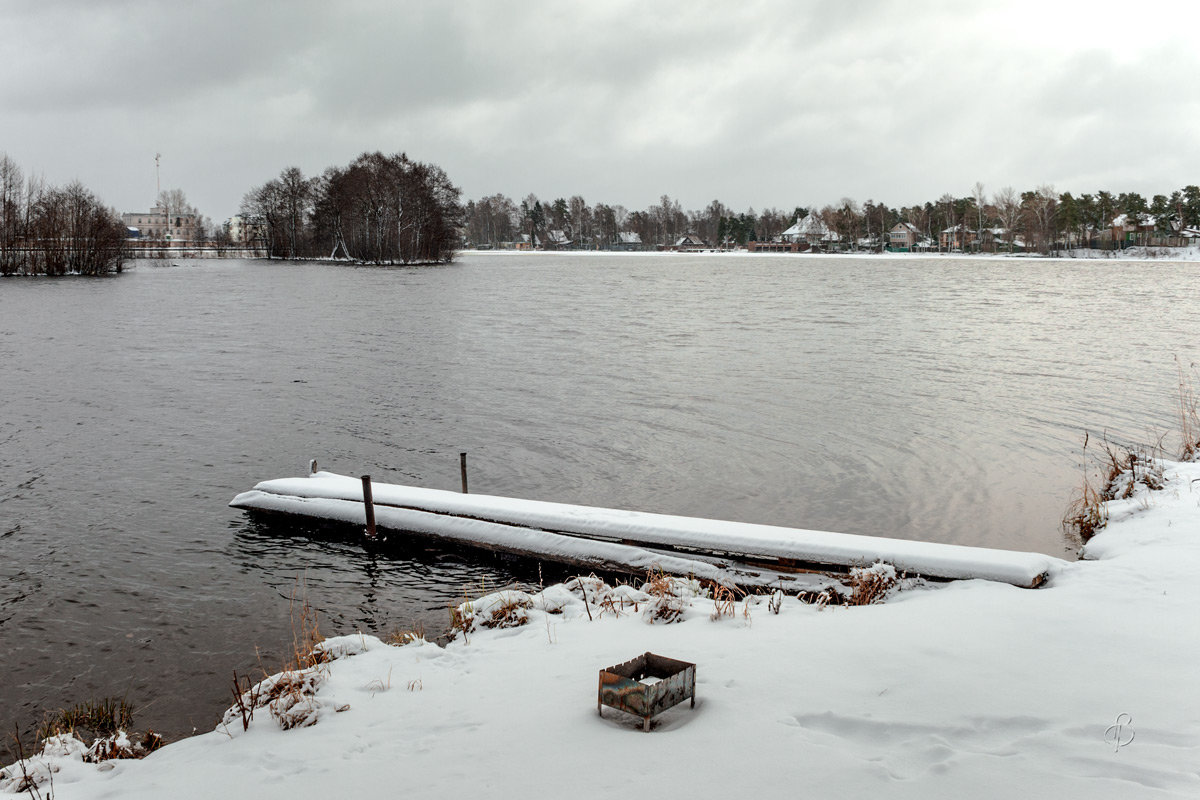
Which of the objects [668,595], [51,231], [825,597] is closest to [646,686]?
[668,595]

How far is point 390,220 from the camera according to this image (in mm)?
112500

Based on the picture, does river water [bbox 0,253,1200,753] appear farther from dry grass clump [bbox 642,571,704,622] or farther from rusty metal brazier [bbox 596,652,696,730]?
rusty metal brazier [bbox 596,652,696,730]

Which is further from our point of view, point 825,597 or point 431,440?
point 431,440

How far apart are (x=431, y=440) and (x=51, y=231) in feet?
261

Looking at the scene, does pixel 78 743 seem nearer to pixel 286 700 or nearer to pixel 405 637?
pixel 286 700

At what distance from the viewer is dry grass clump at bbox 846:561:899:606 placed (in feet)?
27.7

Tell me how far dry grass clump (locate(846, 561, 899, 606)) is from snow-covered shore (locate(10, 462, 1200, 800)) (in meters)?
0.55

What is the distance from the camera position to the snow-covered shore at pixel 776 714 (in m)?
4.62

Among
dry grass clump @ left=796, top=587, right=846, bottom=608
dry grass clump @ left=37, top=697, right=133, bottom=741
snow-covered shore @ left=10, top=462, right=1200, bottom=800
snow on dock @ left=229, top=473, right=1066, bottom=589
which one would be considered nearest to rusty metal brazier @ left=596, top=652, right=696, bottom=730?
snow-covered shore @ left=10, top=462, right=1200, bottom=800

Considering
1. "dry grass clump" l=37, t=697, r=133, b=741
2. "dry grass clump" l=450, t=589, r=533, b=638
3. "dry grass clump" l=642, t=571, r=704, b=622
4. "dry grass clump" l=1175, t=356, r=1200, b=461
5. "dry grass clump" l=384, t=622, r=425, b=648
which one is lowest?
"dry grass clump" l=37, t=697, r=133, b=741

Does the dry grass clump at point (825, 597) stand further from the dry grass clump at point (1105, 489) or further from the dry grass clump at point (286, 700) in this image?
the dry grass clump at point (286, 700)

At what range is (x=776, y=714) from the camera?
5.36 m

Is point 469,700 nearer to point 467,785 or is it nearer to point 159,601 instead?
point 467,785

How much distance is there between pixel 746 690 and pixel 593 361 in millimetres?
24711
